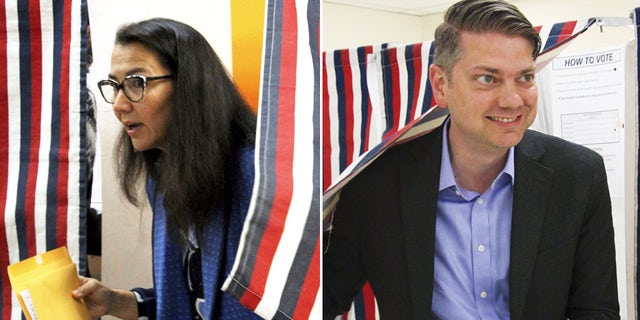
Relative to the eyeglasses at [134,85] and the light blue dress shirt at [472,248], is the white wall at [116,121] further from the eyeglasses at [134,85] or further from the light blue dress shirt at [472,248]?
the light blue dress shirt at [472,248]

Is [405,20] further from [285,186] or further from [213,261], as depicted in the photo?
[285,186]

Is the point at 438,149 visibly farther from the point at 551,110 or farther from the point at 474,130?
the point at 551,110

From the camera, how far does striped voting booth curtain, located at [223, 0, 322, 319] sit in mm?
1346

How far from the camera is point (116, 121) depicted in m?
2.25

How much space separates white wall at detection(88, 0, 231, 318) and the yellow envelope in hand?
1.82 feet

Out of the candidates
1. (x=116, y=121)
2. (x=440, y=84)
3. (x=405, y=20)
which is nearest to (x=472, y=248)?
(x=440, y=84)

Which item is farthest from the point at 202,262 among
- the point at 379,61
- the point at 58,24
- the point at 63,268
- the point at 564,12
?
the point at 564,12

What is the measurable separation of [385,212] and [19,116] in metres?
0.90

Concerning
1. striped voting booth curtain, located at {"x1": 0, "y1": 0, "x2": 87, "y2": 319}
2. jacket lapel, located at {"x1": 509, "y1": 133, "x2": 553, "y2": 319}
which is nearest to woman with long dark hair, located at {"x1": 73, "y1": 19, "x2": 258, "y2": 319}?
striped voting booth curtain, located at {"x1": 0, "y1": 0, "x2": 87, "y2": 319}

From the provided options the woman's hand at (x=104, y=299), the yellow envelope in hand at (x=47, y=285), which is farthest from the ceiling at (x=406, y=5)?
the yellow envelope in hand at (x=47, y=285)


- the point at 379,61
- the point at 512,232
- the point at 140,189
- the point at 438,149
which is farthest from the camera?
the point at 379,61

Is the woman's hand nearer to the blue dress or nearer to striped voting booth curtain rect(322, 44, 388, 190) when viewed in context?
the blue dress

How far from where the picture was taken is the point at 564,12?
7.08 m

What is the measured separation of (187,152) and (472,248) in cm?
72
